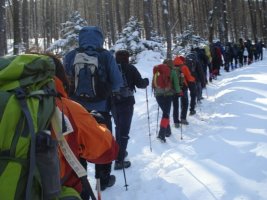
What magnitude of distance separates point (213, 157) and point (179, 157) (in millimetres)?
786

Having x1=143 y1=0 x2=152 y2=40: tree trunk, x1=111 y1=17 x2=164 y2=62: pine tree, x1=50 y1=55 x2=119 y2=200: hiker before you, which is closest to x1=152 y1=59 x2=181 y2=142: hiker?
x1=50 y1=55 x2=119 y2=200: hiker

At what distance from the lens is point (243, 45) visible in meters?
25.9

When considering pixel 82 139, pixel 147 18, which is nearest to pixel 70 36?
pixel 147 18

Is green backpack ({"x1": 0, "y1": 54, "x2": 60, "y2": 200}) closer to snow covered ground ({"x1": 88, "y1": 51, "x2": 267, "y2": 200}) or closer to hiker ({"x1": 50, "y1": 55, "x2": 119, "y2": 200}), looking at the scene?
hiker ({"x1": 50, "y1": 55, "x2": 119, "y2": 200})

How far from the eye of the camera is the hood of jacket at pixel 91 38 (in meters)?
5.08

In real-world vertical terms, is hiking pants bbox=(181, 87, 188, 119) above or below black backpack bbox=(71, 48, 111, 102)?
below

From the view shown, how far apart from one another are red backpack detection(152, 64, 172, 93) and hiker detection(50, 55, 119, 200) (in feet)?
19.6

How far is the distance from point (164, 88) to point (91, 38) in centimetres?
383

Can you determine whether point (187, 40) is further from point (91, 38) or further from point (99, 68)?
point (99, 68)

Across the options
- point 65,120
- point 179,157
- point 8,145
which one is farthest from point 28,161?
point 179,157

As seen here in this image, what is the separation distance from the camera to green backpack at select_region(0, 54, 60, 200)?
2117mm

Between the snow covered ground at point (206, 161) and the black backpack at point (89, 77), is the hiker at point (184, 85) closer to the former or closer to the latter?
the snow covered ground at point (206, 161)

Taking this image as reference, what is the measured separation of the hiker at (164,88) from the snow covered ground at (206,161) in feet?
1.14

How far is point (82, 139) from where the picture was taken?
2.69 metres
